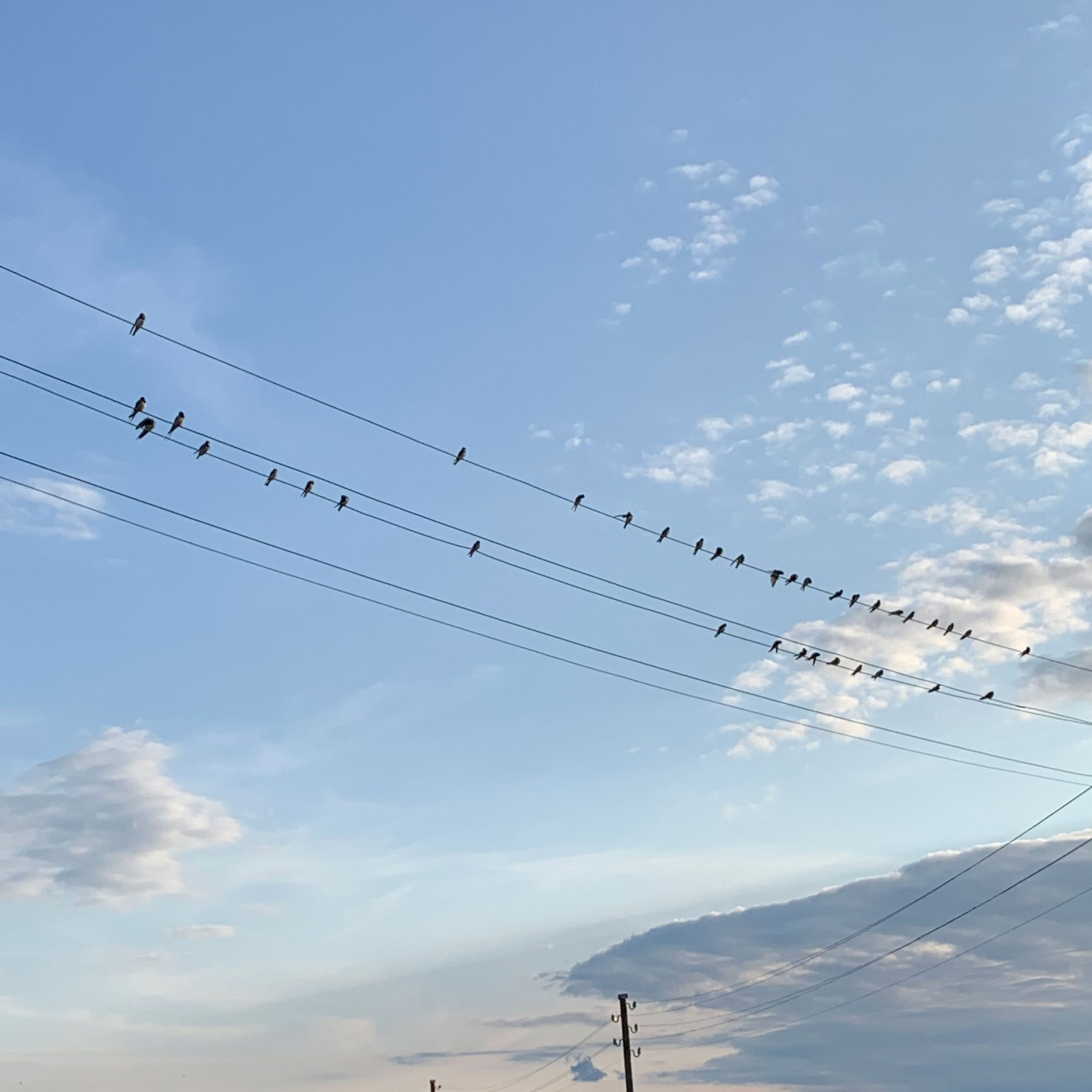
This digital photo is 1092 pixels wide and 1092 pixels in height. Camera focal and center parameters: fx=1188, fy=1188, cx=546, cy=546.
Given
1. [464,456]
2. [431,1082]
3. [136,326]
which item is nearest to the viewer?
[136,326]

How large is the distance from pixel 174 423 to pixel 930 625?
3055 centimetres

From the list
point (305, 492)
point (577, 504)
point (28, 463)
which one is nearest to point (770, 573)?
point (577, 504)

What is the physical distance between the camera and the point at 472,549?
3625 cm

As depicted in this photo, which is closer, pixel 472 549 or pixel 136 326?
pixel 136 326

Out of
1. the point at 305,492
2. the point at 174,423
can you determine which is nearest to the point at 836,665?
the point at 305,492

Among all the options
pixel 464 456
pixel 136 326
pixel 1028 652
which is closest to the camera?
pixel 136 326

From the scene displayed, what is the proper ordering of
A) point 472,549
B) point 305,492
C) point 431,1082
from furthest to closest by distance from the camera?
point 431,1082 → point 472,549 → point 305,492

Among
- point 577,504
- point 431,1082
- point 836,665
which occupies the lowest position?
point 431,1082

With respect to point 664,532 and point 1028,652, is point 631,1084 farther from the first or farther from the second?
point 664,532

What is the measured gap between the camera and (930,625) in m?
47.5

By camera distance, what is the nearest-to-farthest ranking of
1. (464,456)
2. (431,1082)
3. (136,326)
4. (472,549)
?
(136,326) < (472,549) < (464,456) < (431,1082)

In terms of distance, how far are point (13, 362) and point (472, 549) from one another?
15047 millimetres

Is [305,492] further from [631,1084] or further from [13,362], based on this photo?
[631,1084]

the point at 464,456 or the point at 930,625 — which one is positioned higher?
the point at 464,456
